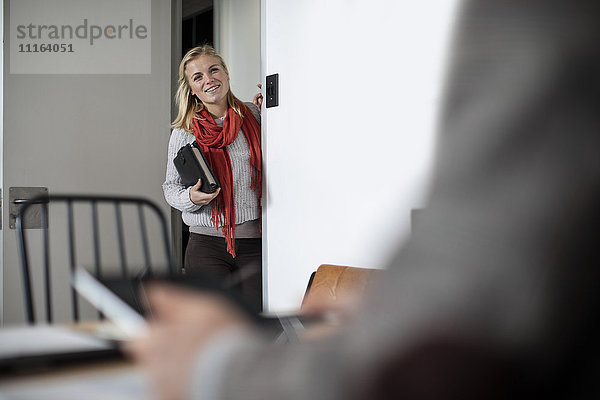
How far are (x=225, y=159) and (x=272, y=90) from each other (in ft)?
1.05

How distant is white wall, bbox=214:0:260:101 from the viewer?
320cm

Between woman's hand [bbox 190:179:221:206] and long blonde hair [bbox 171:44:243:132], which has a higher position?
long blonde hair [bbox 171:44:243:132]

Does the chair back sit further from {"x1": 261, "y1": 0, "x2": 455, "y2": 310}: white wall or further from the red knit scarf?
{"x1": 261, "y1": 0, "x2": 455, "y2": 310}: white wall

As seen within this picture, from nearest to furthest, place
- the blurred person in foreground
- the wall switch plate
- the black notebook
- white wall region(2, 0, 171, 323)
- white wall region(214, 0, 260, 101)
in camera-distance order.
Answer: the blurred person in foreground → the black notebook → the wall switch plate → white wall region(2, 0, 171, 323) → white wall region(214, 0, 260, 101)

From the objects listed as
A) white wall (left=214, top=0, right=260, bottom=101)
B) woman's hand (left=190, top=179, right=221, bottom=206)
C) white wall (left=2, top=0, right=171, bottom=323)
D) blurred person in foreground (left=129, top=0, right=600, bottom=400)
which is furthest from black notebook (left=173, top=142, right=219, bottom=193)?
blurred person in foreground (left=129, top=0, right=600, bottom=400)

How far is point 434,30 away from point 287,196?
30.8 inches

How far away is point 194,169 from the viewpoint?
6.31ft

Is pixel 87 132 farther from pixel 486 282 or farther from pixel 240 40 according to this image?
pixel 486 282

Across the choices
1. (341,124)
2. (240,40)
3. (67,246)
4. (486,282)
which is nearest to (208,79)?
(341,124)

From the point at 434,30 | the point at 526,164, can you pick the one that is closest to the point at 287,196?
the point at 434,30

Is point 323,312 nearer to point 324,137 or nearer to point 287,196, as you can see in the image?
point 324,137

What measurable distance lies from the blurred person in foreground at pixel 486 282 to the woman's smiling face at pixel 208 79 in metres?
1.90

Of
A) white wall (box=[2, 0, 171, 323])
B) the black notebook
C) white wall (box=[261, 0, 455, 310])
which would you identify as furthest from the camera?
white wall (box=[2, 0, 171, 323])

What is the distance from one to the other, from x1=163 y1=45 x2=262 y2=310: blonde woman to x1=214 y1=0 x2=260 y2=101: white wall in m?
0.99
